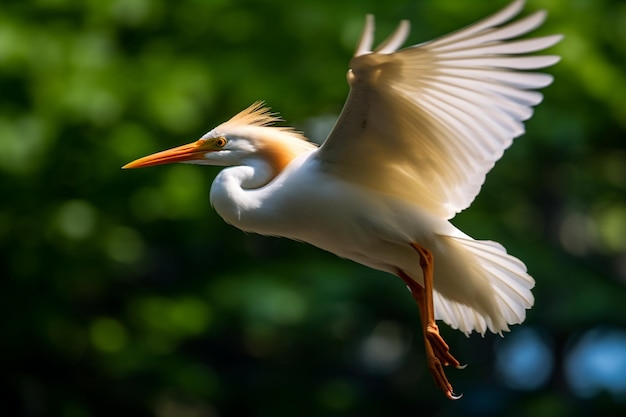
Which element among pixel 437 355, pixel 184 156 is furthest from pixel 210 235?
pixel 437 355

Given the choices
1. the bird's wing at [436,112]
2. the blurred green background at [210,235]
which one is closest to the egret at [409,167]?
the bird's wing at [436,112]

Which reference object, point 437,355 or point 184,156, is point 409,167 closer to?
point 437,355

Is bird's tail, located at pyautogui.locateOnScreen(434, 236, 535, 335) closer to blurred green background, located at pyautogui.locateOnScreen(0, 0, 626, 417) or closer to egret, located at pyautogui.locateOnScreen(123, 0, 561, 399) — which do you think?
egret, located at pyautogui.locateOnScreen(123, 0, 561, 399)

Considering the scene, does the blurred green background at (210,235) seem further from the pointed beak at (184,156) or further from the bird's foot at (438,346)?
the bird's foot at (438,346)

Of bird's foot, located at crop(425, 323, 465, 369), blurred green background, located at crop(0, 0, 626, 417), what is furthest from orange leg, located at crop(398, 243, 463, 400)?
blurred green background, located at crop(0, 0, 626, 417)

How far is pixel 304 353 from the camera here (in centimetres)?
848

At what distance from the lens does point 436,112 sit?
11.0 ft

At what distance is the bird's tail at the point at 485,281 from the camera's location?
376 centimetres

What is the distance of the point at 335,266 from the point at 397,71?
4.23 m

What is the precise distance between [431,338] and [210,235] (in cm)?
408

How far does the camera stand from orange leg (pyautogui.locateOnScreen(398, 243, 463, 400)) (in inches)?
137

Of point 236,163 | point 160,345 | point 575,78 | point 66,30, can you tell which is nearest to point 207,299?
point 160,345

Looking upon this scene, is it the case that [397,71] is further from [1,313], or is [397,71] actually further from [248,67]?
[1,313]

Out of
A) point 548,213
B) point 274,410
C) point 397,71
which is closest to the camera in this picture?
point 397,71
